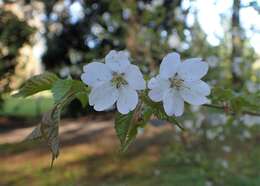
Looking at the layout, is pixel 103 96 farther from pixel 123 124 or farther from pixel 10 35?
pixel 10 35

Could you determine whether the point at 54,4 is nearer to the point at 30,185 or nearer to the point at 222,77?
the point at 30,185

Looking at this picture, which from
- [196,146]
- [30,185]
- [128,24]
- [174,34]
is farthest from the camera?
[30,185]

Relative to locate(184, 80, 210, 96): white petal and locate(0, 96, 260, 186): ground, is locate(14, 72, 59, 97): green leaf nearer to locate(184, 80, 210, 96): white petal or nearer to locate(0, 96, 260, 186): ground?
locate(184, 80, 210, 96): white petal

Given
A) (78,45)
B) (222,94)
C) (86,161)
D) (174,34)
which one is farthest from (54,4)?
(222,94)

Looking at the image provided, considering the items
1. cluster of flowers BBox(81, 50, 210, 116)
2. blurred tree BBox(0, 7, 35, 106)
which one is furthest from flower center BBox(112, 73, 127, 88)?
blurred tree BBox(0, 7, 35, 106)

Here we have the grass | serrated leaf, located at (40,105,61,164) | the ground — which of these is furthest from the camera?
the grass

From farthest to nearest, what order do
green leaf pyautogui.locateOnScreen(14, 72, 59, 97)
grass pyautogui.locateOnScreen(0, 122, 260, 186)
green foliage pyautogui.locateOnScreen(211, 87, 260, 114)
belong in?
grass pyautogui.locateOnScreen(0, 122, 260, 186), green foliage pyautogui.locateOnScreen(211, 87, 260, 114), green leaf pyautogui.locateOnScreen(14, 72, 59, 97)

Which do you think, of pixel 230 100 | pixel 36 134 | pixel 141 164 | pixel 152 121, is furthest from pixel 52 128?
pixel 141 164
